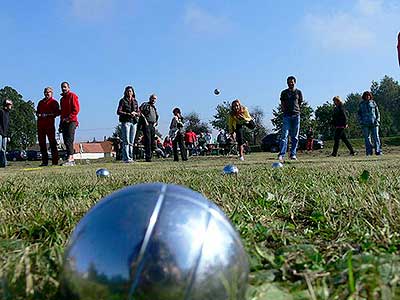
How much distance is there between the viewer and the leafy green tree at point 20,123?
364 feet

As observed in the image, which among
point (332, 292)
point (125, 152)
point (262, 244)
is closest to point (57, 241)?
point (262, 244)

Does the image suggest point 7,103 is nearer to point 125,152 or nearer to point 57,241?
point 125,152

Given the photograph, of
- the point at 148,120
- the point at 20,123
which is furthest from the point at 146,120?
the point at 20,123

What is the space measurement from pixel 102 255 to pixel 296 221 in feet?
6.01

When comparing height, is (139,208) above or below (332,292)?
above

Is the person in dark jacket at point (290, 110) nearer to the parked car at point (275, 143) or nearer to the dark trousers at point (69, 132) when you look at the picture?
the dark trousers at point (69, 132)

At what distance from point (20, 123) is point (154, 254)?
117 meters

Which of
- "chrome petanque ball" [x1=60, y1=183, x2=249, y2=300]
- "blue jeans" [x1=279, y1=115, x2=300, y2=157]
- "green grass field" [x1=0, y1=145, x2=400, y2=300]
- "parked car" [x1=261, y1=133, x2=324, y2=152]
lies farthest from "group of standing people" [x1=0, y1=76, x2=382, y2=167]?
"parked car" [x1=261, y1=133, x2=324, y2=152]

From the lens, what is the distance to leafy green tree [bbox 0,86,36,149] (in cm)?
11081

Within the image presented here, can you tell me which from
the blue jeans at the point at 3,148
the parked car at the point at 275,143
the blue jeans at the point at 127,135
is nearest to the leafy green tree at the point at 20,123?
the parked car at the point at 275,143

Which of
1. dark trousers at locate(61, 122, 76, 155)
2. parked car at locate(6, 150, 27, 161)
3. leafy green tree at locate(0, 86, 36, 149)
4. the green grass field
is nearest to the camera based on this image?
the green grass field

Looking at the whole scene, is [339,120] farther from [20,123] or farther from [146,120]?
[20,123]

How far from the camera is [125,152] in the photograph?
1417cm

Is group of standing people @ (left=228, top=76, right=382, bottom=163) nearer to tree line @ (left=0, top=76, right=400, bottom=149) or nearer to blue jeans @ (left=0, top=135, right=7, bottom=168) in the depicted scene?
blue jeans @ (left=0, top=135, right=7, bottom=168)
